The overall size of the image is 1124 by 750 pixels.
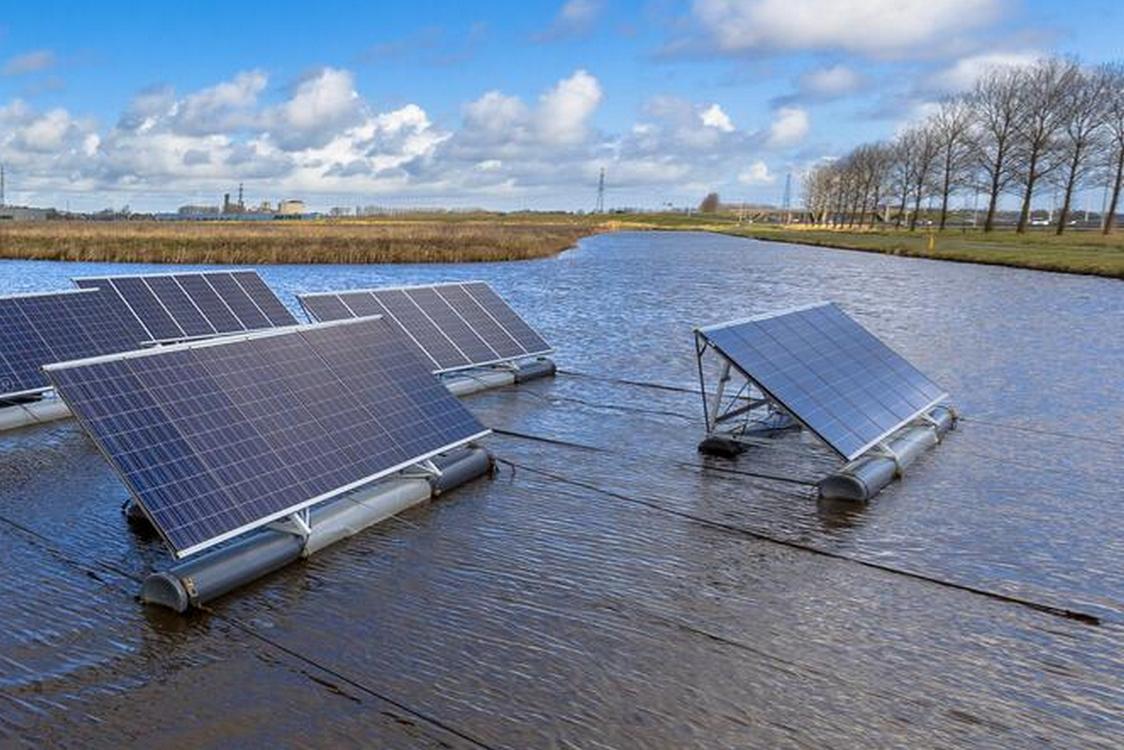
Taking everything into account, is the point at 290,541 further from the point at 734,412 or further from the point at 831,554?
the point at 734,412

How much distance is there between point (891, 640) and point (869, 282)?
4163cm

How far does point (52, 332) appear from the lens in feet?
47.9

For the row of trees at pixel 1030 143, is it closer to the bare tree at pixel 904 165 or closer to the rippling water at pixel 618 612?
the bare tree at pixel 904 165

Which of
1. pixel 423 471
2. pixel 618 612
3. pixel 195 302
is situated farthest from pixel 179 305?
pixel 618 612

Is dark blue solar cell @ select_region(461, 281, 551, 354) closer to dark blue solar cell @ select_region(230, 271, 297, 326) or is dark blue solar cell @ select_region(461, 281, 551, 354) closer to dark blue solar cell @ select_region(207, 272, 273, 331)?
dark blue solar cell @ select_region(230, 271, 297, 326)

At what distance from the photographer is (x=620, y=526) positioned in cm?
1016

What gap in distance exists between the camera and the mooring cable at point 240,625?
20.5ft

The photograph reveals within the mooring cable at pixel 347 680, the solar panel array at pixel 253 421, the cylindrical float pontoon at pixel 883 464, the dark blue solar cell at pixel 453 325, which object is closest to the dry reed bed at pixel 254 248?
the dark blue solar cell at pixel 453 325

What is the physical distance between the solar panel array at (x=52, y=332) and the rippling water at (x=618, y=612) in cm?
105

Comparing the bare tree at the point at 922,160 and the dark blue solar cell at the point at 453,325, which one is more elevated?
the bare tree at the point at 922,160

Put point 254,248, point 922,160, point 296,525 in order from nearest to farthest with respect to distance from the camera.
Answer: point 296,525
point 254,248
point 922,160

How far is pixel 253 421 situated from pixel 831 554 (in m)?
6.24

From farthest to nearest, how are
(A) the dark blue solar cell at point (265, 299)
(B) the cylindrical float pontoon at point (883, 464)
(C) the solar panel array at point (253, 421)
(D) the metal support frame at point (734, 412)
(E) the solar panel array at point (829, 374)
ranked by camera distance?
(A) the dark blue solar cell at point (265, 299), (D) the metal support frame at point (734, 412), (E) the solar panel array at point (829, 374), (B) the cylindrical float pontoon at point (883, 464), (C) the solar panel array at point (253, 421)

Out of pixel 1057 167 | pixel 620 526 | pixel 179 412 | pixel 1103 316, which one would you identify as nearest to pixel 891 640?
pixel 620 526
